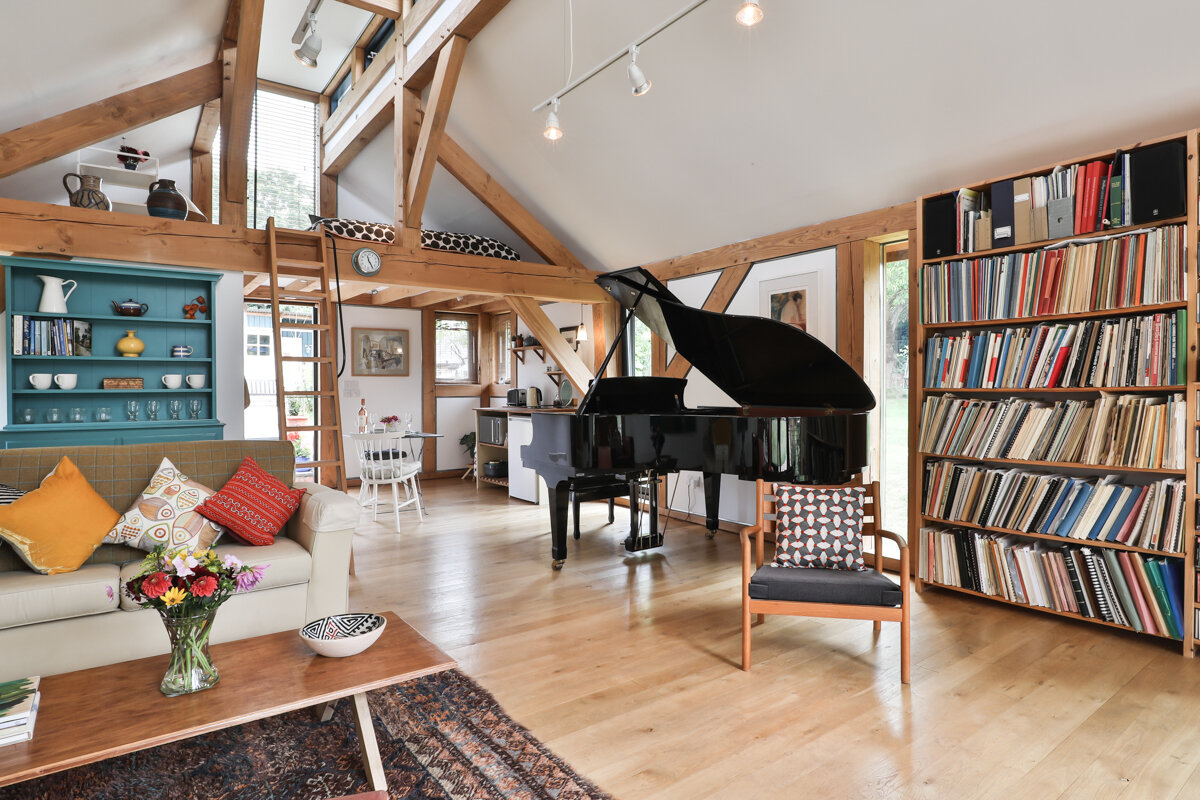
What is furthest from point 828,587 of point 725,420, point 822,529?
point 725,420

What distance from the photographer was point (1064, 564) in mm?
3201

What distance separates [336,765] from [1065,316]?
363 cm

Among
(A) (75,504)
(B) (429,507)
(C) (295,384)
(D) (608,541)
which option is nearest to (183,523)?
(A) (75,504)

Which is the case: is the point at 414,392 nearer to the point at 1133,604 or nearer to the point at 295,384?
the point at 295,384

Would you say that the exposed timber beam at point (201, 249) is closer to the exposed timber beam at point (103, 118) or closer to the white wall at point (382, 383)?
the exposed timber beam at point (103, 118)

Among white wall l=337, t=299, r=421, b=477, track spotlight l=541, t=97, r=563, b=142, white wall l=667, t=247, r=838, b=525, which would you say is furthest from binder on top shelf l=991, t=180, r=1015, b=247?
white wall l=337, t=299, r=421, b=477

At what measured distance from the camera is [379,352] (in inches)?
317

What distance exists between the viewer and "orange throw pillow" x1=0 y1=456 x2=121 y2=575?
256 centimetres

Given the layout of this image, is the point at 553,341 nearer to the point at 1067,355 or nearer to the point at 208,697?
the point at 1067,355

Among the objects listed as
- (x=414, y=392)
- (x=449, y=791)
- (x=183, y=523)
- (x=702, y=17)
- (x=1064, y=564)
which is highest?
(x=702, y=17)

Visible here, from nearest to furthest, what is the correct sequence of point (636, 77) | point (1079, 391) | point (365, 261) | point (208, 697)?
point (208, 697), point (636, 77), point (1079, 391), point (365, 261)

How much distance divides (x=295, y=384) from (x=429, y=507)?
8.12 ft

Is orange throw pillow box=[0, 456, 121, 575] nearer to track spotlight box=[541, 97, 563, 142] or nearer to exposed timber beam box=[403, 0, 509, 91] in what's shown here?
track spotlight box=[541, 97, 563, 142]

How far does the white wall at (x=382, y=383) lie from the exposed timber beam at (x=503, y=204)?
2.56 meters
